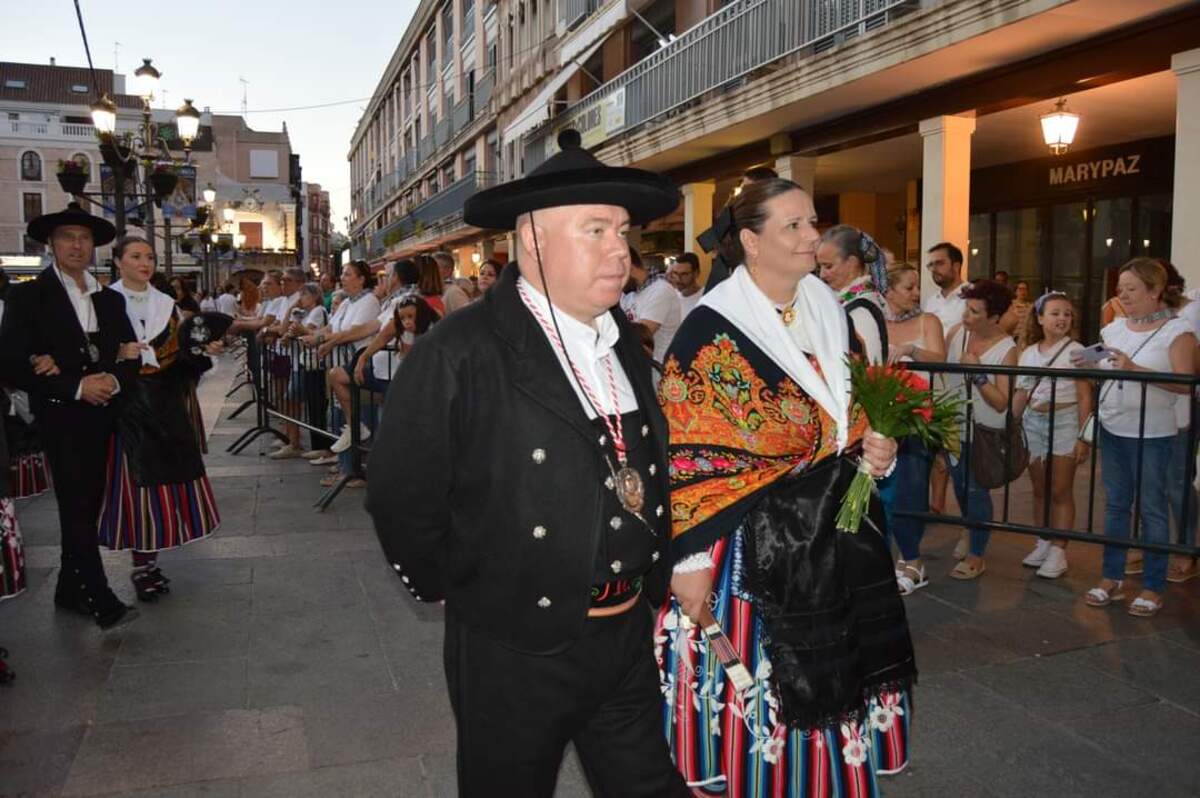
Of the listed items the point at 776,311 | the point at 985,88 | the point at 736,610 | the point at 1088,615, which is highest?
the point at 985,88

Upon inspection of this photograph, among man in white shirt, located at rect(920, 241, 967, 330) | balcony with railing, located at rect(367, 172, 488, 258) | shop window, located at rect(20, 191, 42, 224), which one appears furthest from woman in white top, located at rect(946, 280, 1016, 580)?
shop window, located at rect(20, 191, 42, 224)

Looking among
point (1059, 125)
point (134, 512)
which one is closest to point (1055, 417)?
point (134, 512)

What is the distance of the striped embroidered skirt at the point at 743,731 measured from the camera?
266cm

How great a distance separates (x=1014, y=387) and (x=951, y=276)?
1.95 m

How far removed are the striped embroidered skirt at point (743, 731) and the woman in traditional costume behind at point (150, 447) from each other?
11.7 ft

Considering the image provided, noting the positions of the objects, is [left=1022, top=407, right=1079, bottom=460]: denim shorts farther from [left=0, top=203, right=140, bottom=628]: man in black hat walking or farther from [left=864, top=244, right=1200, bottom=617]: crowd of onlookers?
[left=0, top=203, right=140, bottom=628]: man in black hat walking

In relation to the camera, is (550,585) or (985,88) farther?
(985,88)

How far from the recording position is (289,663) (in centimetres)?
433

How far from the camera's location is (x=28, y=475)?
7188 millimetres

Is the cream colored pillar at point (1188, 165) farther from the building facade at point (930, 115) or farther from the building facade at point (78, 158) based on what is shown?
the building facade at point (78, 158)

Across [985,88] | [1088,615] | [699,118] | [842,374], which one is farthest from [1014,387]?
[699,118]

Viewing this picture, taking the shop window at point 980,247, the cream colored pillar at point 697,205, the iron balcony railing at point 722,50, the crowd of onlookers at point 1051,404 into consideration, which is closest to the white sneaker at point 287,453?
the iron balcony railing at point 722,50

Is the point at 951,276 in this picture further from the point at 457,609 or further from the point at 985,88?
the point at 457,609

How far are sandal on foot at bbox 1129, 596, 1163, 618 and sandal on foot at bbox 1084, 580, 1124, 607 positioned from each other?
0.13m
